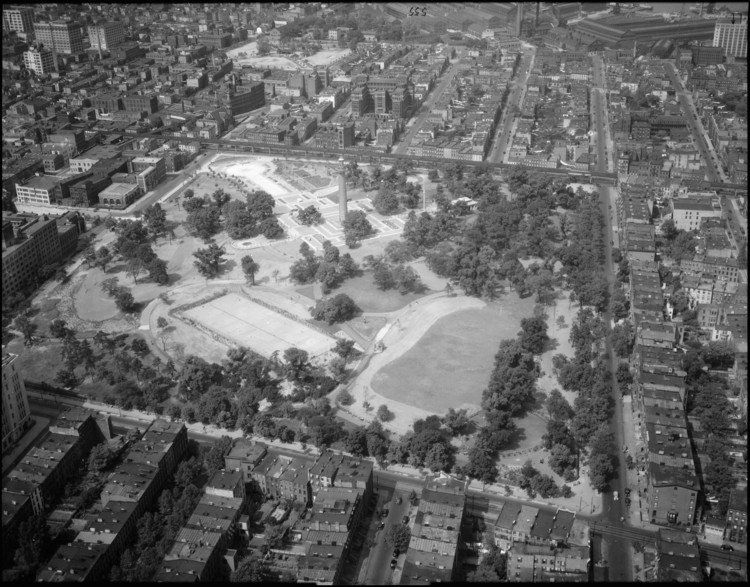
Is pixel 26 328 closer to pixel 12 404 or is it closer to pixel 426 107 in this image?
pixel 12 404

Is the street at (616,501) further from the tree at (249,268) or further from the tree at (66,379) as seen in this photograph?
the tree at (66,379)

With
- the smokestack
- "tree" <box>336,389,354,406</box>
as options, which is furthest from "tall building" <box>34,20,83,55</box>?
"tree" <box>336,389,354,406</box>

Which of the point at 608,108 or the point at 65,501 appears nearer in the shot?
the point at 65,501

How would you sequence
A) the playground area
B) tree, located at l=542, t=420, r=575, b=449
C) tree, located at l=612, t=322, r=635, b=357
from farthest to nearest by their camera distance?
1. the playground area
2. tree, located at l=612, t=322, r=635, b=357
3. tree, located at l=542, t=420, r=575, b=449

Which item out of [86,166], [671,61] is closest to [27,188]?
[86,166]

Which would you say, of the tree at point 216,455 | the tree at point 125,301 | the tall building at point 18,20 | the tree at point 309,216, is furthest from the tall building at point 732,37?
the tall building at point 18,20

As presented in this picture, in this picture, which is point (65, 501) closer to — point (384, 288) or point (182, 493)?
point (182, 493)

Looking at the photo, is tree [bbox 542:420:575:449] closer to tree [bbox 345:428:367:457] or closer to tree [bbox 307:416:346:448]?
tree [bbox 345:428:367:457]

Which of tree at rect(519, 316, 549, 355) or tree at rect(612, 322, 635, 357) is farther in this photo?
tree at rect(519, 316, 549, 355)
